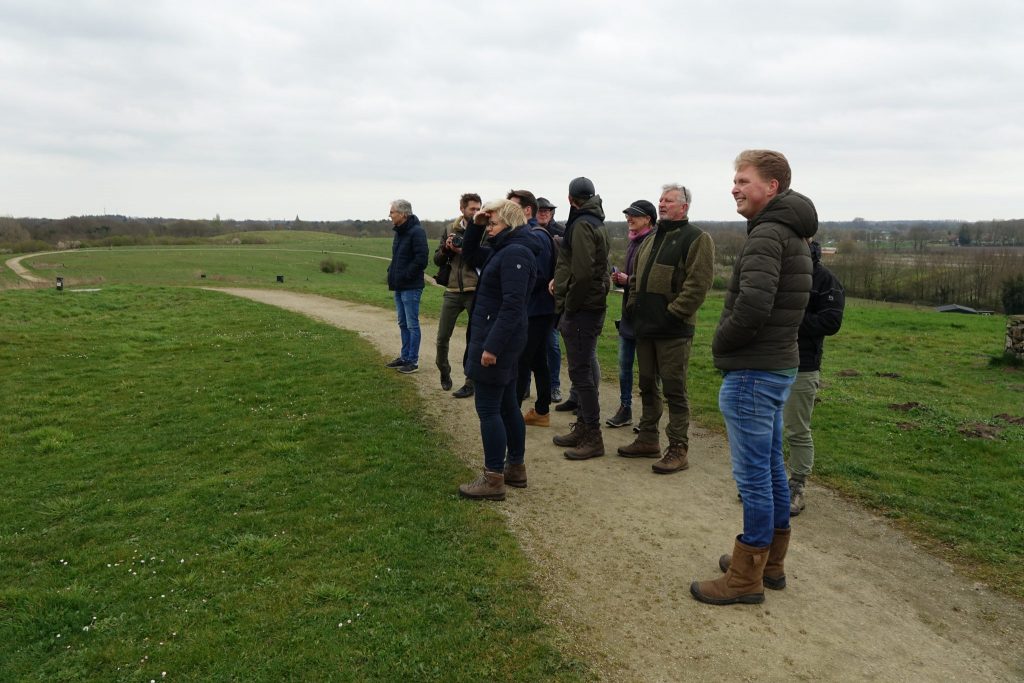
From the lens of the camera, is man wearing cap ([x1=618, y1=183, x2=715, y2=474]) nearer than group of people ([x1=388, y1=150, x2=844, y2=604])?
No

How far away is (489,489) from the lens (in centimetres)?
540

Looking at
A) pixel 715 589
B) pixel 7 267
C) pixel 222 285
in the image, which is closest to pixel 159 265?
pixel 7 267

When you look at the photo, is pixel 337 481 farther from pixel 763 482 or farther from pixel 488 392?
pixel 763 482

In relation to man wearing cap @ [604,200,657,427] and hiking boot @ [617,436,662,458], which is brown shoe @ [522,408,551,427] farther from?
hiking boot @ [617,436,662,458]

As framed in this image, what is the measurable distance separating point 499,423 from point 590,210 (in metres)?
2.22

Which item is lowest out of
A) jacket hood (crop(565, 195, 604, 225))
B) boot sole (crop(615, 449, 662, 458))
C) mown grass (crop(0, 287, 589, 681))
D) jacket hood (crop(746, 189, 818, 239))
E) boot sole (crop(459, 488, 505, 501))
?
mown grass (crop(0, 287, 589, 681))

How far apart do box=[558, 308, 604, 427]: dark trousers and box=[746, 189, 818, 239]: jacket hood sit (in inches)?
108

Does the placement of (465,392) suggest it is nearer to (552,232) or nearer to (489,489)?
(552,232)

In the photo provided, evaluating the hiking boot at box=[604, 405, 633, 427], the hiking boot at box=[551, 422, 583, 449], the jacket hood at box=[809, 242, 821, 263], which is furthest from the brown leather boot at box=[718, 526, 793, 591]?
the hiking boot at box=[604, 405, 633, 427]

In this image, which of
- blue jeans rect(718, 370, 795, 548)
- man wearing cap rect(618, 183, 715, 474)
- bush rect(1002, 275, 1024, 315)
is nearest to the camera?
blue jeans rect(718, 370, 795, 548)

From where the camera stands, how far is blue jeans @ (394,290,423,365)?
956 cm

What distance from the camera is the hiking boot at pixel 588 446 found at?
6340mm

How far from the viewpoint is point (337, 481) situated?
19.9ft

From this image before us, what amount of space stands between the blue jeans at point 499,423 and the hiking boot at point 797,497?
2.25 metres
